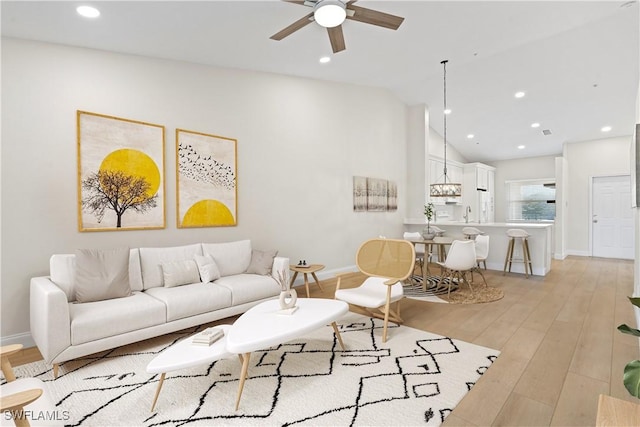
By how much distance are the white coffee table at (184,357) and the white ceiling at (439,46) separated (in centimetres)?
277

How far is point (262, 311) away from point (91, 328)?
1.31 meters

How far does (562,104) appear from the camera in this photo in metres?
6.39

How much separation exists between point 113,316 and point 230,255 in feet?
4.88

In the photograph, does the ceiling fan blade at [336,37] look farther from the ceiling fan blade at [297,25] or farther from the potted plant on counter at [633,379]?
the potted plant on counter at [633,379]

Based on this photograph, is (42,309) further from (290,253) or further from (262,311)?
(290,253)

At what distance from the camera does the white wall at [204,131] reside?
284 cm

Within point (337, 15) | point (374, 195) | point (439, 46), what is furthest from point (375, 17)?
point (374, 195)

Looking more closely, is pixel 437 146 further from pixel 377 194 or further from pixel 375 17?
pixel 375 17

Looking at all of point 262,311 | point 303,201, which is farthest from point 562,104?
point 262,311

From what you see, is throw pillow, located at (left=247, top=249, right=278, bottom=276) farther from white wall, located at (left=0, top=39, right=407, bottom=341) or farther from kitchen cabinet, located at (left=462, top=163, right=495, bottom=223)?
kitchen cabinet, located at (left=462, top=163, right=495, bottom=223)

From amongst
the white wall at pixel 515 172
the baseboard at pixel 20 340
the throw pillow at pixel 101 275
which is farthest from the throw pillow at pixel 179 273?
the white wall at pixel 515 172

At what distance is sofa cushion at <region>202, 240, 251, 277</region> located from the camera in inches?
149

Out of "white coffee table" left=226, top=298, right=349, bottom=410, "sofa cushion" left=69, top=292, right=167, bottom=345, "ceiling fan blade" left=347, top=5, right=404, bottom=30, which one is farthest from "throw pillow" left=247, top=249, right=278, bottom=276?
"ceiling fan blade" left=347, top=5, right=404, bottom=30

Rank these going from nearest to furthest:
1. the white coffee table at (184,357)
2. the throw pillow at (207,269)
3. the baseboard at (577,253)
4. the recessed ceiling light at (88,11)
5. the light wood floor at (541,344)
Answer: the white coffee table at (184,357)
the light wood floor at (541,344)
the recessed ceiling light at (88,11)
the throw pillow at (207,269)
the baseboard at (577,253)
